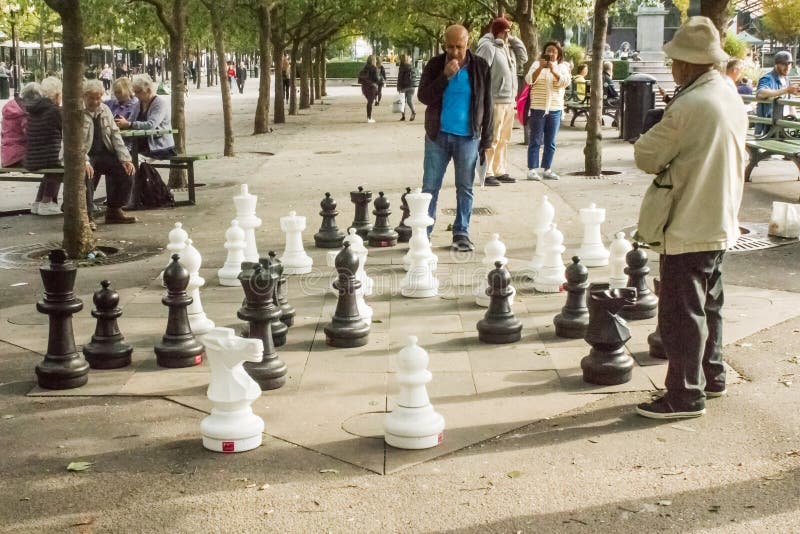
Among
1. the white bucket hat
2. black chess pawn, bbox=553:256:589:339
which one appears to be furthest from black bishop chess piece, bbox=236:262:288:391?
the white bucket hat

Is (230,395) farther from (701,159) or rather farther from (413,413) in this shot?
(701,159)

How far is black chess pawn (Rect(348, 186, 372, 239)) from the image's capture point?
1000 cm

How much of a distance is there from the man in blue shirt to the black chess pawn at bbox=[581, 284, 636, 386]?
1084 centimetres

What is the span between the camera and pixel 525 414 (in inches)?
212

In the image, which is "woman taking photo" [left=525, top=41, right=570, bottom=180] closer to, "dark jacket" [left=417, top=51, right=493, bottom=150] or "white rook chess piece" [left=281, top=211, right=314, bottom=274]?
"dark jacket" [left=417, top=51, right=493, bottom=150]

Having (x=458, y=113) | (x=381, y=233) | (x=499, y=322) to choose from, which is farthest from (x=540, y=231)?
(x=381, y=233)

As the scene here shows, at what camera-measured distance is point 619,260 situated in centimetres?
759

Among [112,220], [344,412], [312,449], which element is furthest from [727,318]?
[112,220]

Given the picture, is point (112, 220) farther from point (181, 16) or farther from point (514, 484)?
point (514, 484)

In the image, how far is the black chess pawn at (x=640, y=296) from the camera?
6.99 meters

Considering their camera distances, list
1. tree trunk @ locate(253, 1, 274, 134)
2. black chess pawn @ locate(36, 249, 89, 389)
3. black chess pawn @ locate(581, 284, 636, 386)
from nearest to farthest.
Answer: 1. black chess pawn @ locate(581, 284, 636, 386)
2. black chess pawn @ locate(36, 249, 89, 389)
3. tree trunk @ locate(253, 1, 274, 134)

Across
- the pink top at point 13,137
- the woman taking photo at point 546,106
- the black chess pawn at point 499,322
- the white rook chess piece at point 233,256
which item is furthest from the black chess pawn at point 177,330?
the woman taking photo at point 546,106

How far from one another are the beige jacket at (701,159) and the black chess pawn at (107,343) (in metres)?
3.05

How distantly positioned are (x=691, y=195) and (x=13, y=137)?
8.97 m
